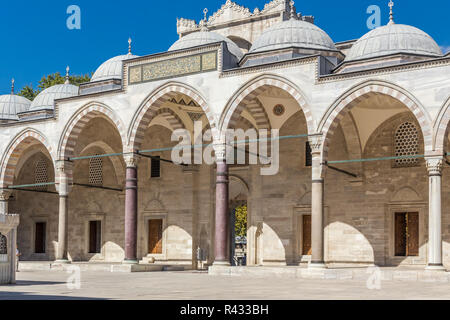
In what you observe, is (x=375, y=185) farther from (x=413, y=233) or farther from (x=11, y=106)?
(x=11, y=106)

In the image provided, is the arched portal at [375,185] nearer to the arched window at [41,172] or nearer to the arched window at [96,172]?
the arched window at [96,172]

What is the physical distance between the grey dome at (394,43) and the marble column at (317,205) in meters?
2.66

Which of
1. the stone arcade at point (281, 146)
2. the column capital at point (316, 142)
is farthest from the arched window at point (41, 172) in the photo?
the column capital at point (316, 142)

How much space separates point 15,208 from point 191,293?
16.9m

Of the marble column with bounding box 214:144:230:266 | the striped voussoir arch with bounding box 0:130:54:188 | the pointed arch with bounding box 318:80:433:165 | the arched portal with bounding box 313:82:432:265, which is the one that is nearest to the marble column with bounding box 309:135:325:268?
the pointed arch with bounding box 318:80:433:165

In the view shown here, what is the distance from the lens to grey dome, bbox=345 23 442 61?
16.6 m

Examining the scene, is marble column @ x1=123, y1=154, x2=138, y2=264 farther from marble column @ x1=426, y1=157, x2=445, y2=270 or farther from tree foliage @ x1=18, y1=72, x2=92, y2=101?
tree foliage @ x1=18, y1=72, x2=92, y2=101

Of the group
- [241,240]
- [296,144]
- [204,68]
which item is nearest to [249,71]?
[204,68]

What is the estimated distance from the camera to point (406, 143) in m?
18.3

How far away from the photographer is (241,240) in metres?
42.3

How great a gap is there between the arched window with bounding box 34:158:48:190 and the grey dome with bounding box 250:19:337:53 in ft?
34.6

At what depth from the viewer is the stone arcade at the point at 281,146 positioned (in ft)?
52.5

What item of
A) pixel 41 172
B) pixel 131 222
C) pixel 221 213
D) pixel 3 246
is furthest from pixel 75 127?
pixel 3 246

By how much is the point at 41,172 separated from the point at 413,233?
45.6 feet
